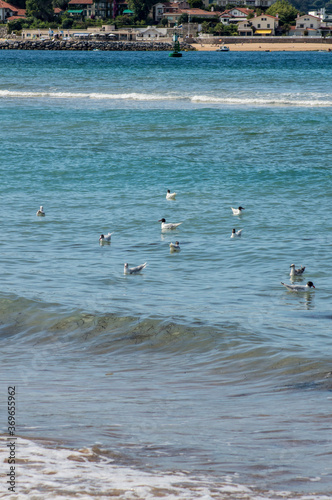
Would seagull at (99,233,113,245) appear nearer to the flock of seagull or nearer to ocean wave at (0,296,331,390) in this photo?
the flock of seagull

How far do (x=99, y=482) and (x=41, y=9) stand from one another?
20960cm

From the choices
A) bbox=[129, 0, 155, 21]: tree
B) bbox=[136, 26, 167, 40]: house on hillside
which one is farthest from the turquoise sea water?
bbox=[129, 0, 155, 21]: tree

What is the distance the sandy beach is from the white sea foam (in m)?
154

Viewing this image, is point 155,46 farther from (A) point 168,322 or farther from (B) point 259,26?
(A) point 168,322

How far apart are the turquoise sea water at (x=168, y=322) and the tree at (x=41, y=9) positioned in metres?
184

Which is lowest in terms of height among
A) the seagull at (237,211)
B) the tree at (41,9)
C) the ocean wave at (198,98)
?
the seagull at (237,211)

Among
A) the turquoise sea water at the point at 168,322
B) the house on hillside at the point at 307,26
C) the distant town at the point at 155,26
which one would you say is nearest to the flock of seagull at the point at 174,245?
the turquoise sea water at the point at 168,322

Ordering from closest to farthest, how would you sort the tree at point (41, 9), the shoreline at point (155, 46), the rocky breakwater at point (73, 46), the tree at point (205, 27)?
the rocky breakwater at point (73, 46)
the shoreline at point (155, 46)
the tree at point (205, 27)
the tree at point (41, 9)

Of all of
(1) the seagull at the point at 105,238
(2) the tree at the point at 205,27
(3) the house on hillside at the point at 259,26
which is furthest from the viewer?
(2) the tree at the point at 205,27

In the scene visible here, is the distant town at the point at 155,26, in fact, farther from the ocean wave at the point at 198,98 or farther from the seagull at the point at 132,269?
the seagull at the point at 132,269

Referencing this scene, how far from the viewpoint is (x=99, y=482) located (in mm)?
5305

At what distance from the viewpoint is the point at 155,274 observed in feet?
41.1

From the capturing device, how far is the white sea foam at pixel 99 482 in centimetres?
512

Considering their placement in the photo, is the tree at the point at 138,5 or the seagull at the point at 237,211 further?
the tree at the point at 138,5
